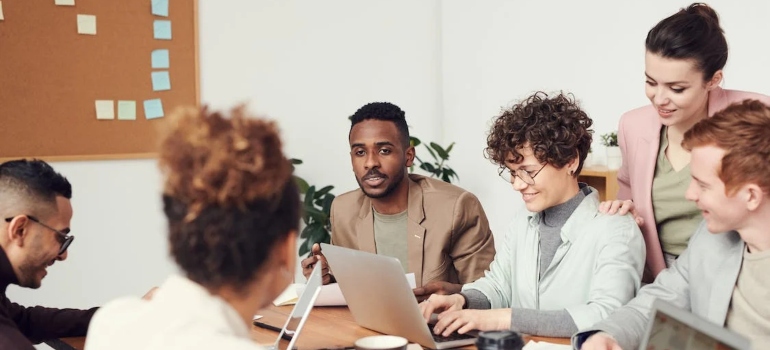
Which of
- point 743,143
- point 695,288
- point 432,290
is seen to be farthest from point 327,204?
point 743,143

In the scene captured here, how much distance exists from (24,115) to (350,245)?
185 cm

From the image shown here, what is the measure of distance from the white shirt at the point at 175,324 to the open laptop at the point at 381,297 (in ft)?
2.69

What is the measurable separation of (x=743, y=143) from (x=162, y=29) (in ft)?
10.2

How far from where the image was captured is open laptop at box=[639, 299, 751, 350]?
1.26m

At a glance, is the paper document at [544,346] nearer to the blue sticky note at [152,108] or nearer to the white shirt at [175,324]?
the white shirt at [175,324]

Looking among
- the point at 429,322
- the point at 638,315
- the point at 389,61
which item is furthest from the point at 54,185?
the point at 389,61

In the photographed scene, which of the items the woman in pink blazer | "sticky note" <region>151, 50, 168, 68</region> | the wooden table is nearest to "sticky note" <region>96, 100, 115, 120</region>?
"sticky note" <region>151, 50, 168, 68</region>

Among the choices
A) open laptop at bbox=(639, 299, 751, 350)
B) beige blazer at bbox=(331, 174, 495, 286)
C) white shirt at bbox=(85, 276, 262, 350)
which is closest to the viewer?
white shirt at bbox=(85, 276, 262, 350)

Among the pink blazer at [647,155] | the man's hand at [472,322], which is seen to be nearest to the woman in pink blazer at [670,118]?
the pink blazer at [647,155]

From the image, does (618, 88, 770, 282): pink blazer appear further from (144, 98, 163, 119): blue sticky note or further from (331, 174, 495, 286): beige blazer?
(144, 98, 163, 119): blue sticky note

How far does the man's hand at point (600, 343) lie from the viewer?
1828 mm

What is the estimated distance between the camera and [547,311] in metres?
2.10

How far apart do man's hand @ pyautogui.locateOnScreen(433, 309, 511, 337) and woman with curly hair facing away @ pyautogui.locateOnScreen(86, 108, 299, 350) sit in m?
0.95

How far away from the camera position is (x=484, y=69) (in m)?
4.80
